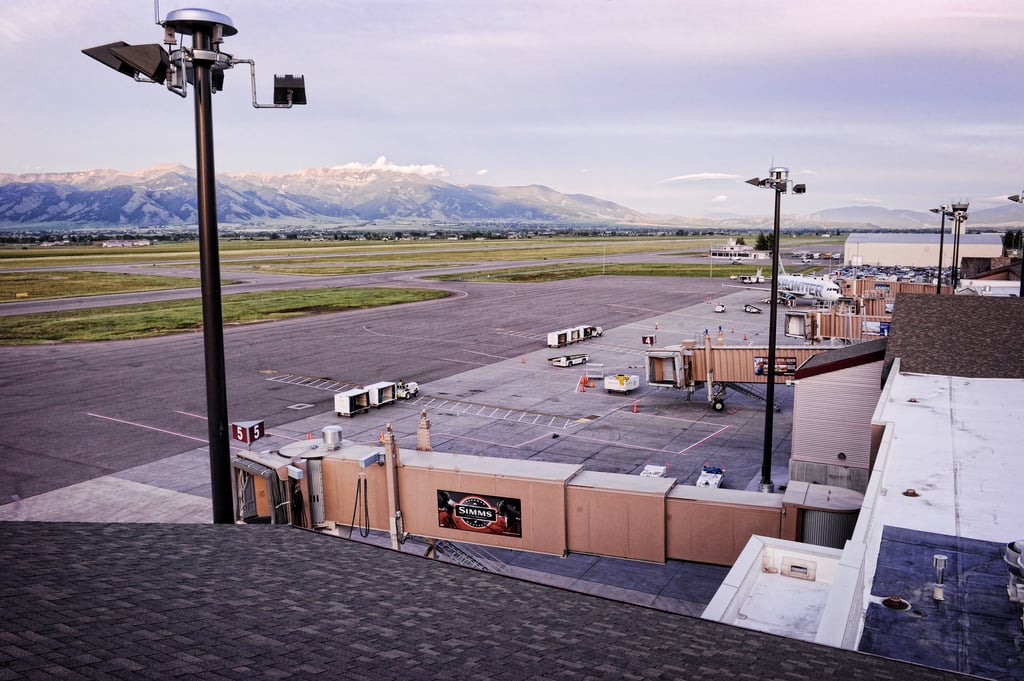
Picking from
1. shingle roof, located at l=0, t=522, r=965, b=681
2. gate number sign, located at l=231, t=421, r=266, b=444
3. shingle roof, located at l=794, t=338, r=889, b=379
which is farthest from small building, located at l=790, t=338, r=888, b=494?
shingle roof, located at l=0, t=522, r=965, b=681

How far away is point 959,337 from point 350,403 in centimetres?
3112

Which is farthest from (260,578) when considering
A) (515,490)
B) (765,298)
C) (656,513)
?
(765,298)

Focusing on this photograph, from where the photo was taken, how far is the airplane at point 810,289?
9038 centimetres

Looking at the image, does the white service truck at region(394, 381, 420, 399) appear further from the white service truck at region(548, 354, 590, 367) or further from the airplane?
the airplane

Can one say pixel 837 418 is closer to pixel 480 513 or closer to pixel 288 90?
pixel 480 513

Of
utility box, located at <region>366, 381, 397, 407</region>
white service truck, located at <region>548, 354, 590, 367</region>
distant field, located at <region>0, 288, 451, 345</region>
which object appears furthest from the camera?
distant field, located at <region>0, 288, 451, 345</region>

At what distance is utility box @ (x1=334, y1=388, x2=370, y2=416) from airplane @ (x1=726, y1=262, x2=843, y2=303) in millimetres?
61835

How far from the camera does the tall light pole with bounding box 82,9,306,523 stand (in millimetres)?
12922

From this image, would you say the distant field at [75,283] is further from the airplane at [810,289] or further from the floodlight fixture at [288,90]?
the floodlight fixture at [288,90]

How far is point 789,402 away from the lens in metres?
46.3

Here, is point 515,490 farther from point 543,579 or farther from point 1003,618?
point 1003,618

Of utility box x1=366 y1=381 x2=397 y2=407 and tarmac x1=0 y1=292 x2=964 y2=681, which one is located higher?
tarmac x1=0 y1=292 x2=964 y2=681

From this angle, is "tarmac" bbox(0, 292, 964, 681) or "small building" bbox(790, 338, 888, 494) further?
"small building" bbox(790, 338, 888, 494)

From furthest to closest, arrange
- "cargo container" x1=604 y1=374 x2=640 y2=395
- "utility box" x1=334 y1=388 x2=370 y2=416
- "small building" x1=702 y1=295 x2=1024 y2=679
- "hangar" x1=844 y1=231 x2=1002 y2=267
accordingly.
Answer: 1. "hangar" x1=844 y1=231 x2=1002 y2=267
2. "cargo container" x1=604 y1=374 x2=640 y2=395
3. "utility box" x1=334 y1=388 x2=370 y2=416
4. "small building" x1=702 y1=295 x2=1024 y2=679
